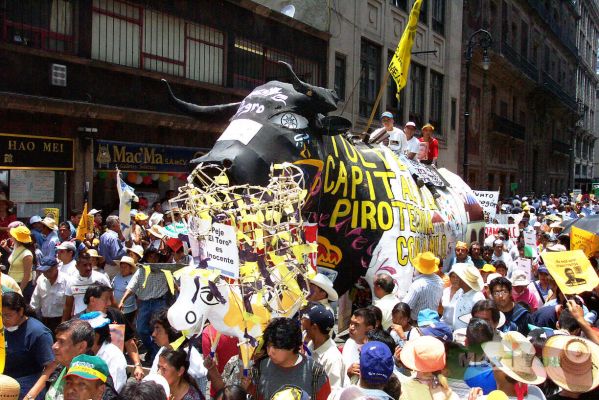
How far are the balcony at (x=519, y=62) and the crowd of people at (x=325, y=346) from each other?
33090 mm

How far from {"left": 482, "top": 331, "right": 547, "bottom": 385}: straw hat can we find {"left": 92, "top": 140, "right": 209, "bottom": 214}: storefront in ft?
35.5

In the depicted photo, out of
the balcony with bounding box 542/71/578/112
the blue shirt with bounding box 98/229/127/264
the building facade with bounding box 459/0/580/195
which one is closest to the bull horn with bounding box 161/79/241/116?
the blue shirt with bounding box 98/229/127/264

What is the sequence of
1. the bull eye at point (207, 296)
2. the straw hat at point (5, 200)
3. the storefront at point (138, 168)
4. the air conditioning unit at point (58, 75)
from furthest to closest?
the storefront at point (138, 168) → the air conditioning unit at point (58, 75) → the straw hat at point (5, 200) → the bull eye at point (207, 296)

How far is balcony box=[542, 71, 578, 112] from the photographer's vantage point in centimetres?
4841

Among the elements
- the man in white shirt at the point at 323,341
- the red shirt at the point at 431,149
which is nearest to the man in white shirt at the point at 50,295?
the man in white shirt at the point at 323,341

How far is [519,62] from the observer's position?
135ft

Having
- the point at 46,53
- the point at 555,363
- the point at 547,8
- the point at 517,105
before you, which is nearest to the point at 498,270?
the point at 555,363

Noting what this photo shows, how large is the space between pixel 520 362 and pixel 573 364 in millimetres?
304

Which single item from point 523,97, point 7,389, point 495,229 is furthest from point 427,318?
point 523,97

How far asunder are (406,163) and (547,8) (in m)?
48.6

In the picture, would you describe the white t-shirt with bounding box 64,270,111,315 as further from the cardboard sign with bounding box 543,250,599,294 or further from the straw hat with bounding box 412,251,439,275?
the cardboard sign with bounding box 543,250,599,294

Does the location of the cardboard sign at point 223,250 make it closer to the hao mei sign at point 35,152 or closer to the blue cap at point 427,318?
the blue cap at point 427,318

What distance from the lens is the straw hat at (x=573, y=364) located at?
350cm

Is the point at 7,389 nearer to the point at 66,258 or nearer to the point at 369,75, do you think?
the point at 66,258
